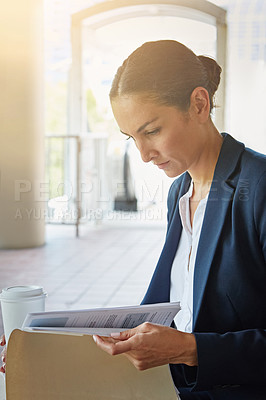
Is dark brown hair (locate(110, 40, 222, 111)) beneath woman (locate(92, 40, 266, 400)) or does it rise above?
above

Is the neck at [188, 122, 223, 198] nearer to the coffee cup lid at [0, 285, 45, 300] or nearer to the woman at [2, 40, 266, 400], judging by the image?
the woman at [2, 40, 266, 400]

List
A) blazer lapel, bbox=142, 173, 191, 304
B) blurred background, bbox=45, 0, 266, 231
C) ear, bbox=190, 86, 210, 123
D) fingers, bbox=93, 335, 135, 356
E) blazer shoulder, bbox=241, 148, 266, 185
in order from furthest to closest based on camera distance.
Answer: blurred background, bbox=45, 0, 266, 231 → blazer lapel, bbox=142, 173, 191, 304 → ear, bbox=190, 86, 210, 123 → blazer shoulder, bbox=241, 148, 266, 185 → fingers, bbox=93, 335, 135, 356

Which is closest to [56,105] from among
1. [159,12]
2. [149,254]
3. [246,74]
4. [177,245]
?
[159,12]

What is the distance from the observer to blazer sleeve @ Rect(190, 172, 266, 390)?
874 millimetres

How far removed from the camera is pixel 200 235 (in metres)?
0.99

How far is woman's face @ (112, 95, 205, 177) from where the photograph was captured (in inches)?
40.3

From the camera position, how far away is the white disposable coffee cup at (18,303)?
3.49 feet

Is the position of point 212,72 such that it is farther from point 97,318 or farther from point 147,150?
point 97,318

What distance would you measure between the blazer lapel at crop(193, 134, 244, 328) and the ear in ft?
0.26

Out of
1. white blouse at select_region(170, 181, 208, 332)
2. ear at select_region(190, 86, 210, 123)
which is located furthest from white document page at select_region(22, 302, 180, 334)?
ear at select_region(190, 86, 210, 123)

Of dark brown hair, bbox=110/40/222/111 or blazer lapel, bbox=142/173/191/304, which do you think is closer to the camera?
dark brown hair, bbox=110/40/222/111

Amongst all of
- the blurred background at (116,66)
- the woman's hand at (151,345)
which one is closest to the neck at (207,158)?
the woman's hand at (151,345)

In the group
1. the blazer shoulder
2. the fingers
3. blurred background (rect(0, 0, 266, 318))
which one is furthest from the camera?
blurred background (rect(0, 0, 266, 318))

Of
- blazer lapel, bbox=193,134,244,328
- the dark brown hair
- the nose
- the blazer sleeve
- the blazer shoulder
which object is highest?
the dark brown hair
